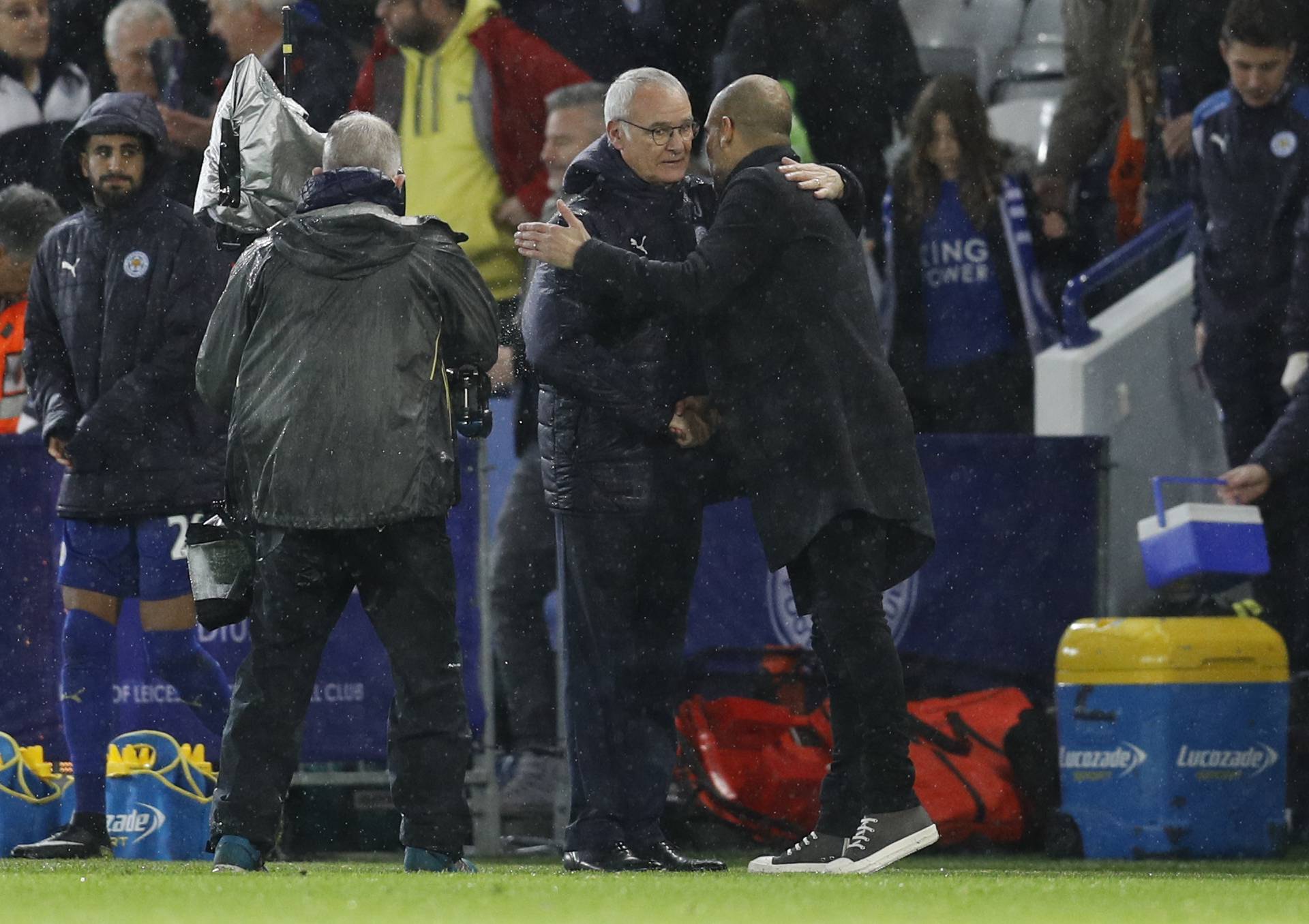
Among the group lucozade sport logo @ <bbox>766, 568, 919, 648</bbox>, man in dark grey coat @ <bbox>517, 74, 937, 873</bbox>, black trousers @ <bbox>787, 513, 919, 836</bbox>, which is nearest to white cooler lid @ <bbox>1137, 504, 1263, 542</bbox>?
lucozade sport logo @ <bbox>766, 568, 919, 648</bbox>

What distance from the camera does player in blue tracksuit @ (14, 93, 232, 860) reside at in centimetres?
723

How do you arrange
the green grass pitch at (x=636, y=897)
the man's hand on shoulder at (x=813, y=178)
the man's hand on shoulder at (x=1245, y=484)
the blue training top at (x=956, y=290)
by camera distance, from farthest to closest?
the blue training top at (x=956, y=290) → the man's hand on shoulder at (x=1245, y=484) → the man's hand on shoulder at (x=813, y=178) → the green grass pitch at (x=636, y=897)

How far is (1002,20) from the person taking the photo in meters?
10.7

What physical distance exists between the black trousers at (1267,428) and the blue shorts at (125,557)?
3726mm

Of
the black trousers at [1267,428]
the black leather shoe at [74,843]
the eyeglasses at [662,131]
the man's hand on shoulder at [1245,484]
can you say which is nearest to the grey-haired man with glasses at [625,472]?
the eyeglasses at [662,131]

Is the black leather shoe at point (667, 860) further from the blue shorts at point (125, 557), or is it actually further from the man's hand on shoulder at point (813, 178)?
the blue shorts at point (125, 557)

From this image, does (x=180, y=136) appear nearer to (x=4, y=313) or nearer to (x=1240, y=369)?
(x=4, y=313)

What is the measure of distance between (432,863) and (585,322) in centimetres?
140

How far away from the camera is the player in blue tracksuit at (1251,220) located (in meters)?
8.80

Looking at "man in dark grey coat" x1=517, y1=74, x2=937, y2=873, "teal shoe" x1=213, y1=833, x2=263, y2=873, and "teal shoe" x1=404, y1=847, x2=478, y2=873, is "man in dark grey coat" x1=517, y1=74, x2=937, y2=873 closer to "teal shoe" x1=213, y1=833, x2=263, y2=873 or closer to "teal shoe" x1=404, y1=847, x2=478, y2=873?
"teal shoe" x1=404, y1=847, x2=478, y2=873

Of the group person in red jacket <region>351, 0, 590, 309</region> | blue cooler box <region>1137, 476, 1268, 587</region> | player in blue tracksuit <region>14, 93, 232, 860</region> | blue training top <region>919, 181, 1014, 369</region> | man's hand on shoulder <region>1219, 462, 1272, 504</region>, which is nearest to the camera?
player in blue tracksuit <region>14, 93, 232, 860</region>

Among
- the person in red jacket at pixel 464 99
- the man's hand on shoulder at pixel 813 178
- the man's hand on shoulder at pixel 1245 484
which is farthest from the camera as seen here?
the person in red jacket at pixel 464 99

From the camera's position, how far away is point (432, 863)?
5848 millimetres

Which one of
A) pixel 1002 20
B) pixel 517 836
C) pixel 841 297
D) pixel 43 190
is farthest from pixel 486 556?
pixel 1002 20
